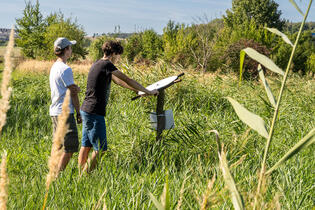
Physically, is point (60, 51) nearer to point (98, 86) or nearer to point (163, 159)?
point (98, 86)

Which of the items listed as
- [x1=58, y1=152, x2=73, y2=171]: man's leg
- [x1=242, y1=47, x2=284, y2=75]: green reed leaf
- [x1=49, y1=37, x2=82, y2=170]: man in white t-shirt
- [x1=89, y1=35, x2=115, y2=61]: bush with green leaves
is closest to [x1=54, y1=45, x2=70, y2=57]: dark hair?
[x1=49, y1=37, x2=82, y2=170]: man in white t-shirt

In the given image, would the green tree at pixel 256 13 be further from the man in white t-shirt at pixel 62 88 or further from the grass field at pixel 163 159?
the man in white t-shirt at pixel 62 88

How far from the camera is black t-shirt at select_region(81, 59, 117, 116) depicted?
10.9ft

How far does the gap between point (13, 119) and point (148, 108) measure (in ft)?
8.18

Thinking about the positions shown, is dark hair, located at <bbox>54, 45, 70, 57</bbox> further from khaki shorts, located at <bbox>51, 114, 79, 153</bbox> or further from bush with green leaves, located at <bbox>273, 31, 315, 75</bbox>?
bush with green leaves, located at <bbox>273, 31, 315, 75</bbox>

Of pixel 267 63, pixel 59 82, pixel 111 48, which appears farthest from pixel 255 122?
pixel 111 48

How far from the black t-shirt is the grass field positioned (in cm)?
60

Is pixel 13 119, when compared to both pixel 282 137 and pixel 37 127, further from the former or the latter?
pixel 282 137

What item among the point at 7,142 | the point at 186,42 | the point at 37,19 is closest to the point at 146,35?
the point at 186,42

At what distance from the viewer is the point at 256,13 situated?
41.3 m

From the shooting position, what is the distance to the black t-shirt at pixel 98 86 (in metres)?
3.32

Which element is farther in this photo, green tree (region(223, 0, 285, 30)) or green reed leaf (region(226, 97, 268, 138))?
green tree (region(223, 0, 285, 30))

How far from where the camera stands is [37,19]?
89.7 ft

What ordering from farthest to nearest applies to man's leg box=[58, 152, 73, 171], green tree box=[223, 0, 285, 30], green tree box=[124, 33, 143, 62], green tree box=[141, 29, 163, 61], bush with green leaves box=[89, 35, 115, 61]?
green tree box=[223, 0, 285, 30], green tree box=[124, 33, 143, 62], bush with green leaves box=[89, 35, 115, 61], green tree box=[141, 29, 163, 61], man's leg box=[58, 152, 73, 171]
